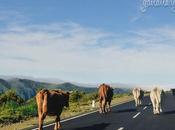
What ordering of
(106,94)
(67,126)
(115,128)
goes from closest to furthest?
(115,128), (67,126), (106,94)

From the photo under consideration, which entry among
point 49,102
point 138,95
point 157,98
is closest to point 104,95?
point 157,98

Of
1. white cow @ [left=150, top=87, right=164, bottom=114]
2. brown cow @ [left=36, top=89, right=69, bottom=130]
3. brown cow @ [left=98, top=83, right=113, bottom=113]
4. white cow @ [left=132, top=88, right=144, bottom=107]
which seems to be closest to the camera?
brown cow @ [left=36, top=89, right=69, bottom=130]

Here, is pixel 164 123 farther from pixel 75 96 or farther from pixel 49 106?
pixel 75 96

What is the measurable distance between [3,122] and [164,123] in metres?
10.2

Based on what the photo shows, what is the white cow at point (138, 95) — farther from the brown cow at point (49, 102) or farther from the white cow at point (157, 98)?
the brown cow at point (49, 102)

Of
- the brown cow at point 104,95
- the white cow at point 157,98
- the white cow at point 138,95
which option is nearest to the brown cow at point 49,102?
the white cow at point 157,98

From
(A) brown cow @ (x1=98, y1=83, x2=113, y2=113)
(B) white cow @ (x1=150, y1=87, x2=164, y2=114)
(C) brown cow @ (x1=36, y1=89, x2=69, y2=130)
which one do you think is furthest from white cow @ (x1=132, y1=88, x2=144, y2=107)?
(C) brown cow @ (x1=36, y1=89, x2=69, y2=130)

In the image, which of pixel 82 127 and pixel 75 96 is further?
pixel 75 96

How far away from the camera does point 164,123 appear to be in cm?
2212

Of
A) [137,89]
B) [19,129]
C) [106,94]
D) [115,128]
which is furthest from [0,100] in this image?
[115,128]

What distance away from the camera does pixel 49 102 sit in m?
18.5

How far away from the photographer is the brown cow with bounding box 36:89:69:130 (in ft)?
59.7

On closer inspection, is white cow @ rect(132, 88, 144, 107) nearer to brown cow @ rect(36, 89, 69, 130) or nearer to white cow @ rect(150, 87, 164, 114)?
white cow @ rect(150, 87, 164, 114)

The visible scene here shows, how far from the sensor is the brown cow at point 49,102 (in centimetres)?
1819
